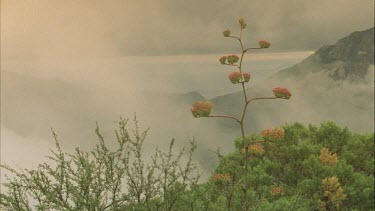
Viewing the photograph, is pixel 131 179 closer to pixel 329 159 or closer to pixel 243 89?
pixel 243 89

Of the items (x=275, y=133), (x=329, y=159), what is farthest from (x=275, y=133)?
(x=329, y=159)

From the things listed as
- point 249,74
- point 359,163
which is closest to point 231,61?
point 249,74

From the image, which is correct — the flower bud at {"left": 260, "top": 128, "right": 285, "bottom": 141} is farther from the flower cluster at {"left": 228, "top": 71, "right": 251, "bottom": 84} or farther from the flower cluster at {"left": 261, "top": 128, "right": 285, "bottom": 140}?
the flower cluster at {"left": 228, "top": 71, "right": 251, "bottom": 84}

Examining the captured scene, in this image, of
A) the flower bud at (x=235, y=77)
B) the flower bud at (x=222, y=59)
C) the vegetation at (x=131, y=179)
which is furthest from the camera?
the flower bud at (x=222, y=59)

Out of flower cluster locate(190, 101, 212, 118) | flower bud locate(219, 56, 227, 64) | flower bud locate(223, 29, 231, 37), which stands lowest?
flower cluster locate(190, 101, 212, 118)

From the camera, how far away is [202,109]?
8.93 metres

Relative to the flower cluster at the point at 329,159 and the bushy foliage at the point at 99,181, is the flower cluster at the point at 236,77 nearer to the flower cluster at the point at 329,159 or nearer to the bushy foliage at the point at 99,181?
the bushy foliage at the point at 99,181

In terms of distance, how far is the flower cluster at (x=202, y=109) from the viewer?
8922 mm

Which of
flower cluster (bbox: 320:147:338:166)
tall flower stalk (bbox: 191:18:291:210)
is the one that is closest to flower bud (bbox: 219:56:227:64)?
tall flower stalk (bbox: 191:18:291:210)

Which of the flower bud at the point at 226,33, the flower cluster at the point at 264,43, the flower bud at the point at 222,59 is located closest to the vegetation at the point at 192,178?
the flower bud at the point at 222,59

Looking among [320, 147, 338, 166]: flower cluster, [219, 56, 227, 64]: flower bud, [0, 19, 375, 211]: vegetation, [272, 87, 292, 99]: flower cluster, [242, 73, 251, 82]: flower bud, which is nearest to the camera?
[272, 87, 292, 99]: flower cluster

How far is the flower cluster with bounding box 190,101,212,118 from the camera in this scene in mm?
8922

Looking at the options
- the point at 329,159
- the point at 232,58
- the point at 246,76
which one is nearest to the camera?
the point at 246,76

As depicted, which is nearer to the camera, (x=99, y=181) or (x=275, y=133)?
(x=99, y=181)
